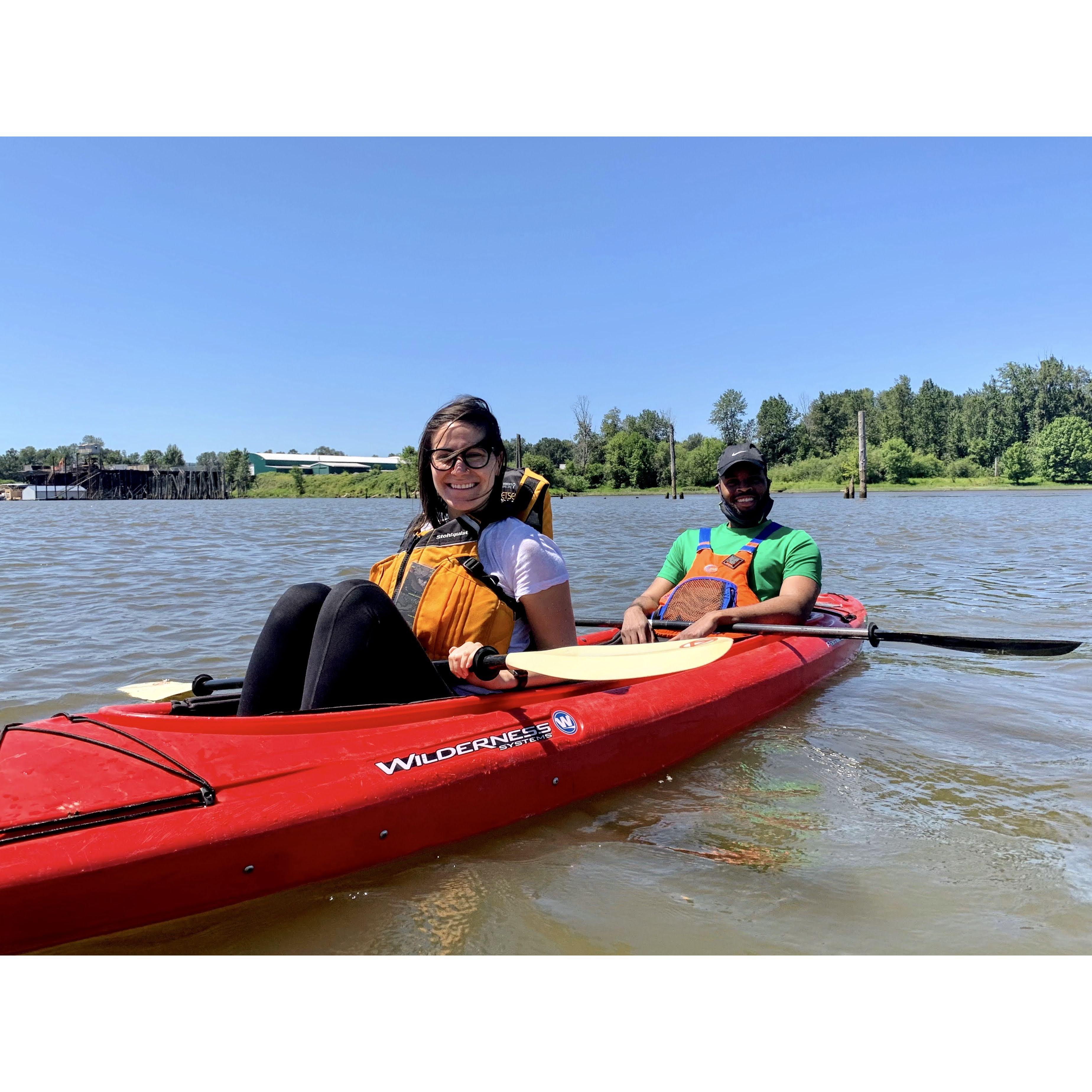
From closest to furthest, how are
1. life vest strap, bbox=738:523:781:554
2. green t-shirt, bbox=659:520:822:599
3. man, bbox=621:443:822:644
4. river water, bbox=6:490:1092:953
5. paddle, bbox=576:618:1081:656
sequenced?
river water, bbox=6:490:1092:953 < paddle, bbox=576:618:1081:656 < man, bbox=621:443:822:644 < green t-shirt, bbox=659:520:822:599 < life vest strap, bbox=738:523:781:554

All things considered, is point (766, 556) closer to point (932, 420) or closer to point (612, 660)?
point (612, 660)

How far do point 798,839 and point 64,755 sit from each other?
8.01 feet

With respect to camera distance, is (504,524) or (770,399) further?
(770,399)

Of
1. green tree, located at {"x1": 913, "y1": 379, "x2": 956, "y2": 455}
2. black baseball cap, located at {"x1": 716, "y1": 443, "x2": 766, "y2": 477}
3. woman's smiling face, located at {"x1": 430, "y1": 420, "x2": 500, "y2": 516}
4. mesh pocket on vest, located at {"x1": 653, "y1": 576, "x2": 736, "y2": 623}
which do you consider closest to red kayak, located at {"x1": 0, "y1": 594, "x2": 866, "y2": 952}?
woman's smiling face, located at {"x1": 430, "y1": 420, "x2": 500, "y2": 516}

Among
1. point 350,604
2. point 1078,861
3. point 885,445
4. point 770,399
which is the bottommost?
point 1078,861

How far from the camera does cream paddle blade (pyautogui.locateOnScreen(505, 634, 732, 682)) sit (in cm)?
267

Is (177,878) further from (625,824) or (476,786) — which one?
(625,824)

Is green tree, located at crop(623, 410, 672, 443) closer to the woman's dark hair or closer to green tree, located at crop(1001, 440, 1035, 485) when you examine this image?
green tree, located at crop(1001, 440, 1035, 485)

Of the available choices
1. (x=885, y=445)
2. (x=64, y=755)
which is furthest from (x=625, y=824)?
(x=885, y=445)

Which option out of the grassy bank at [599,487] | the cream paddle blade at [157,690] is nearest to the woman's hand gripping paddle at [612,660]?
the cream paddle blade at [157,690]

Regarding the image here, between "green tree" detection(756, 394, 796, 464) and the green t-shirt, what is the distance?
72.0 metres

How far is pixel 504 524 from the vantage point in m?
2.71

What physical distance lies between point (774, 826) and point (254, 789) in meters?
1.92

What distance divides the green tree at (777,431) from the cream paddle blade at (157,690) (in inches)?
2921
